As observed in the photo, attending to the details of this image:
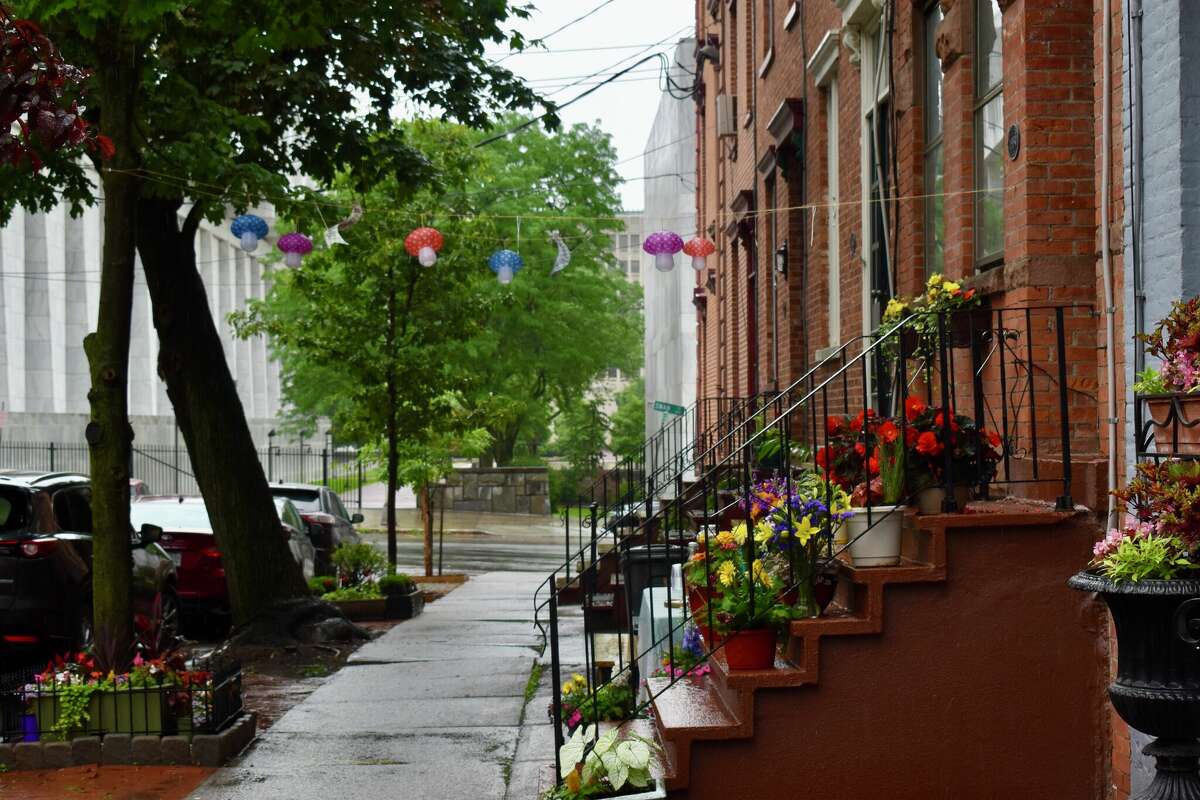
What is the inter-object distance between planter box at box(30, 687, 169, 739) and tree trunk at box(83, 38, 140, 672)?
0.49 m

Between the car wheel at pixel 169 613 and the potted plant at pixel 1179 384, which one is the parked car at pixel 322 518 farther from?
the potted plant at pixel 1179 384

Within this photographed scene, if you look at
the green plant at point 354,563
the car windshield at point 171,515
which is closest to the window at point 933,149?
the car windshield at point 171,515

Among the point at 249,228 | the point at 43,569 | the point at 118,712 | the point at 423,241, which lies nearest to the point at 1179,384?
the point at 118,712

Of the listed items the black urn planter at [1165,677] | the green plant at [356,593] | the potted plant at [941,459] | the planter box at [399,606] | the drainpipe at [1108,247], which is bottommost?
the planter box at [399,606]

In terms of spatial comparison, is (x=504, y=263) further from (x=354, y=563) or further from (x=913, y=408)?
(x=913, y=408)

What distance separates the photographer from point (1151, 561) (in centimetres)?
440

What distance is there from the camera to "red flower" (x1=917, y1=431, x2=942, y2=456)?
22.5 ft

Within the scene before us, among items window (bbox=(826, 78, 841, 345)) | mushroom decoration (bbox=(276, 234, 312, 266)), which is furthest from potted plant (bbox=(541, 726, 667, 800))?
mushroom decoration (bbox=(276, 234, 312, 266))

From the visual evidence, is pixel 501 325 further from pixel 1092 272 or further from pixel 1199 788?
pixel 1199 788

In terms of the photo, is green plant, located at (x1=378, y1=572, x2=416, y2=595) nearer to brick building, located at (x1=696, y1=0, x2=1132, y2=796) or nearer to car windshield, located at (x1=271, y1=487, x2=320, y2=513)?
car windshield, located at (x1=271, y1=487, x2=320, y2=513)

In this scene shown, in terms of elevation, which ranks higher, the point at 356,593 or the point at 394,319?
the point at 394,319

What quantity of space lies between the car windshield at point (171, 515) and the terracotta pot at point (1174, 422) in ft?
40.5

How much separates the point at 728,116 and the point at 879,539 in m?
13.9

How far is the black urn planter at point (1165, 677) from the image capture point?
13.8ft
